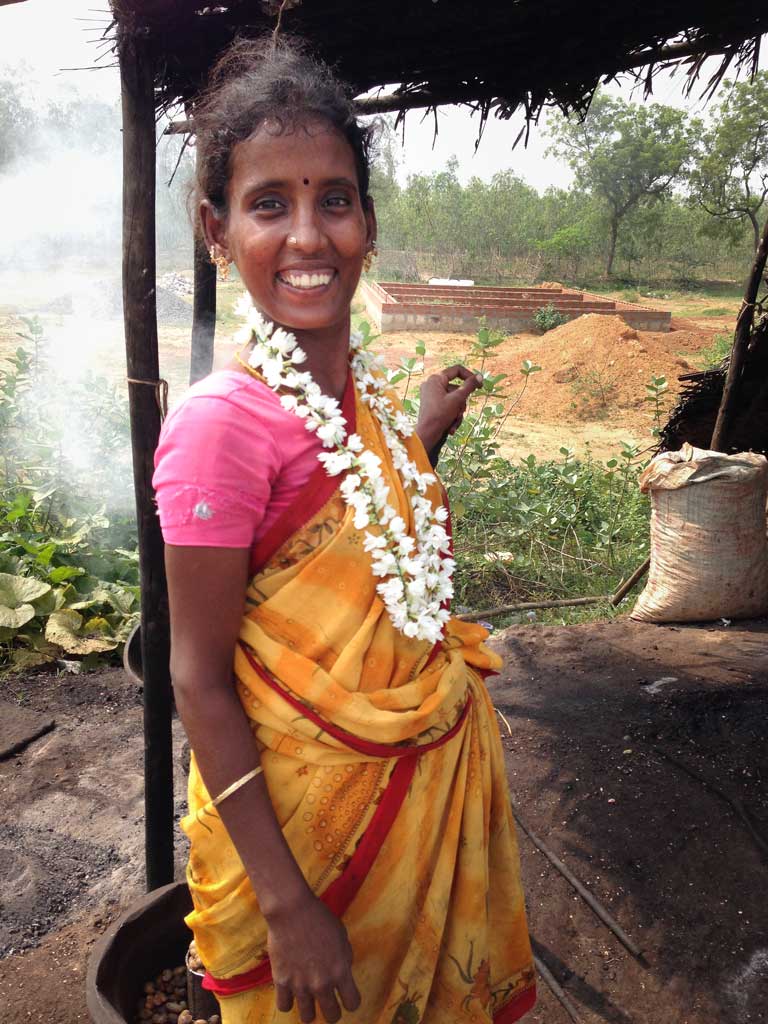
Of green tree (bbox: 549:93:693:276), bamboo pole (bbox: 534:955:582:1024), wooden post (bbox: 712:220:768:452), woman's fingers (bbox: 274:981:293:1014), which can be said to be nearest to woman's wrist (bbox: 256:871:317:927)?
woman's fingers (bbox: 274:981:293:1014)

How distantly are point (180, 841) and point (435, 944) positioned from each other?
165 centimetres

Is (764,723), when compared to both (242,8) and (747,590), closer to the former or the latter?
(747,590)

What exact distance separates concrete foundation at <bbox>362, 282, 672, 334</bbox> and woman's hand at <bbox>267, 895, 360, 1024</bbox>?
1498cm

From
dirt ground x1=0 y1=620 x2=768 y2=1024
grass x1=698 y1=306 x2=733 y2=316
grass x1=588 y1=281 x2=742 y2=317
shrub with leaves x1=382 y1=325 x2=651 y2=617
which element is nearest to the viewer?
dirt ground x1=0 y1=620 x2=768 y2=1024

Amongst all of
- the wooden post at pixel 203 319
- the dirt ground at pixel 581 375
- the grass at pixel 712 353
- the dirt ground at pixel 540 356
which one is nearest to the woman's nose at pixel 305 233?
the wooden post at pixel 203 319

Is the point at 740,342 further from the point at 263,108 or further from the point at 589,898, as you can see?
the point at 263,108

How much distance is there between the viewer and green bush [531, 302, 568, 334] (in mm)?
17484

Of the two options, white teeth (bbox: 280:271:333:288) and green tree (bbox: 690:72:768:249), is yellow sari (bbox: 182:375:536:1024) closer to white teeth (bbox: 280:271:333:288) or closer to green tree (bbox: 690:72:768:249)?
white teeth (bbox: 280:271:333:288)

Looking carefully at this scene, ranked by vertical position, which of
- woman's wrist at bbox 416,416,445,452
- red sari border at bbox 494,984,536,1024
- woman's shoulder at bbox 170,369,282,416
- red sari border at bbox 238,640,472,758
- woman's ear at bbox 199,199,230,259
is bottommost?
red sari border at bbox 494,984,536,1024

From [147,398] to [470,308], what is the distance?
52.4 ft

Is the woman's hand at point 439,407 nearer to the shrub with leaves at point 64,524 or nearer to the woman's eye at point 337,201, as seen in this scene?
the woman's eye at point 337,201

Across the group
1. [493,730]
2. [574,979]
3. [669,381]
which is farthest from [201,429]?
[669,381]

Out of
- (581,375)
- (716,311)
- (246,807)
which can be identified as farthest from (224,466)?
(716,311)

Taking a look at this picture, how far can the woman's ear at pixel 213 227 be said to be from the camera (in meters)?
1.42
